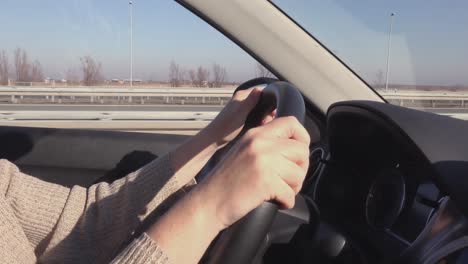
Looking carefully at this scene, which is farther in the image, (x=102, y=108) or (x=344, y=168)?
(x=102, y=108)

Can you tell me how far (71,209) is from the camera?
5.66ft

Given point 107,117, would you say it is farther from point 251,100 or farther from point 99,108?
point 251,100

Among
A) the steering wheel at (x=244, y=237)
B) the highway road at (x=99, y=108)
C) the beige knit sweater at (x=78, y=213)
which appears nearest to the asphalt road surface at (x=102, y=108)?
the highway road at (x=99, y=108)

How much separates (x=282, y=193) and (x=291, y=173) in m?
0.04

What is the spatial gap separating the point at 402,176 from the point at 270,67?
65cm

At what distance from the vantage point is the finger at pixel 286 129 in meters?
0.97

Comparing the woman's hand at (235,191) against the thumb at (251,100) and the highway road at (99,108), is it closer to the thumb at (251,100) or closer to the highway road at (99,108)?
the thumb at (251,100)

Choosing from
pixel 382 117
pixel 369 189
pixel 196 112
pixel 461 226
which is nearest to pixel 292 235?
pixel 369 189

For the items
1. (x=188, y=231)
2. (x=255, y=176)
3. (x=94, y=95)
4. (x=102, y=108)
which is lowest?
(x=102, y=108)

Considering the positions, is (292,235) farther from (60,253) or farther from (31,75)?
(31,75)

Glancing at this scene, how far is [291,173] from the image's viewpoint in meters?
0.94

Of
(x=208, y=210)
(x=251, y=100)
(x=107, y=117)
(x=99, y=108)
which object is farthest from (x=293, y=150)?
(x=99, y=108)

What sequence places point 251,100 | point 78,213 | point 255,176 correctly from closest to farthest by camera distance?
point 255,176 → point 251,100 → point 78,213

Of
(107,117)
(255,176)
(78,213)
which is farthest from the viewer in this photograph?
(107,117)
